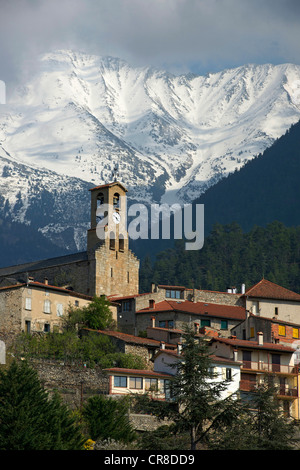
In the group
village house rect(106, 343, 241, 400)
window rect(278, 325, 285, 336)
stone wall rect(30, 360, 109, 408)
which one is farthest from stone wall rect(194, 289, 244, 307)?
village house rect(106, 343, 241, 400)

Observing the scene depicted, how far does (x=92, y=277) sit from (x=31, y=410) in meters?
45.6

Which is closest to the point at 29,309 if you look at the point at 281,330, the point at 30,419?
the point at 281,330

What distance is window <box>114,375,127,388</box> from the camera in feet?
219

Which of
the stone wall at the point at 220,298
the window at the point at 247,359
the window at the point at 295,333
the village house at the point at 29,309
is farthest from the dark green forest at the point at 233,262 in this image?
the window at the point at 247,359

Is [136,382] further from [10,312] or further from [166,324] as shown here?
[166,324]

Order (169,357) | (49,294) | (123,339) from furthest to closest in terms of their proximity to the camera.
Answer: (49,294) → (123,339) → (169,357)

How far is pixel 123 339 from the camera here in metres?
78.3

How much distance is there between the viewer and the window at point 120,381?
66.8m

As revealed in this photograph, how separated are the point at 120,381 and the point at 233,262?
9930 cm

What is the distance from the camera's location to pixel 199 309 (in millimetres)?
90500

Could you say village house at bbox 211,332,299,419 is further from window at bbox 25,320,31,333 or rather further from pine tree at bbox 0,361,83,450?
pine tree at bbox 0,361,83,450

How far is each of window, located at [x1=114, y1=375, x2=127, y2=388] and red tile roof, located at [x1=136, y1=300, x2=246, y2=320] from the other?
70.3 feet
